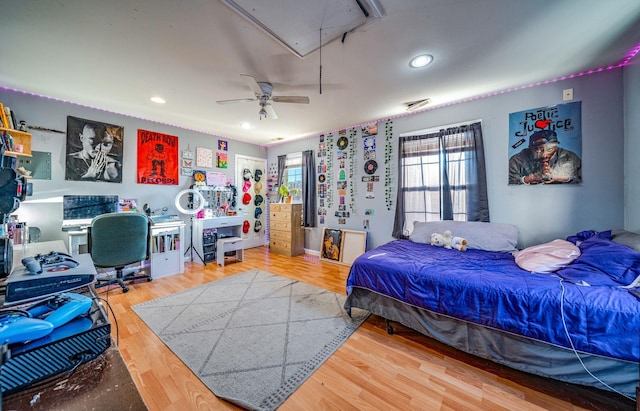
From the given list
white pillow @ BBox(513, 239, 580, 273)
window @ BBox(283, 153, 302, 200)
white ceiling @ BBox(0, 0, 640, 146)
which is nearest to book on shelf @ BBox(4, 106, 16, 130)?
white ceiling @ BBox(0, 0, 640, 146)

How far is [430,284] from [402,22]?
1.95m

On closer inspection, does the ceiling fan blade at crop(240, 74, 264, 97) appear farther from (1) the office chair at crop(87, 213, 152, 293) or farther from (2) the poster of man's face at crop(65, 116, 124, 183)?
(2) the poster of man's face at crop(65, 116, 124, 183)

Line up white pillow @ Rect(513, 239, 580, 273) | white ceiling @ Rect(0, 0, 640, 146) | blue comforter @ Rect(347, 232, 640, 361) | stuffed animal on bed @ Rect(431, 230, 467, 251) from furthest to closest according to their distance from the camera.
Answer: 1. stuffed animal on bed @ Rect(431, 230, 467, 251)
2. white pillow @ Rect(513, 239, 580, 273)
3. white ceiling @ Rect(0, 0, 640, 146)
4. blue comforter @ Rect(347, 232, 640, 361)

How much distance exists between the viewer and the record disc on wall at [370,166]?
151 inches

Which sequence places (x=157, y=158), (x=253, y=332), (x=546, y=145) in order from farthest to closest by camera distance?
(x=157, y=158) → (x=546, y=145) → (x=253, y=332)

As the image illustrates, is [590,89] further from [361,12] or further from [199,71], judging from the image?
[199,71]

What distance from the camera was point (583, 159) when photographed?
7.95 ft

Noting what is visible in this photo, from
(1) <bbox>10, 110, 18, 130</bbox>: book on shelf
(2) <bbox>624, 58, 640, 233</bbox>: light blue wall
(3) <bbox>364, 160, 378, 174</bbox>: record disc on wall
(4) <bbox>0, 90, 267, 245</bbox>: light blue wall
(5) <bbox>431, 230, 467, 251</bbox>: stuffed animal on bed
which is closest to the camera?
(2) <bbox>624, 58, 640, 233</bbox>: light blue wall

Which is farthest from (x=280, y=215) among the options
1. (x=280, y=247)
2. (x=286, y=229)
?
(x=280, y=247)

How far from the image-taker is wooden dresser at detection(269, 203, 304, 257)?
4617 mm

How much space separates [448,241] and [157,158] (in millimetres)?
4485

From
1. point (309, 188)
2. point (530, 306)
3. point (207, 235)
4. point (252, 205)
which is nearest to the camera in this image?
point (530, 306)

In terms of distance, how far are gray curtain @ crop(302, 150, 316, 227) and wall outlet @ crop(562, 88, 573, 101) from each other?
136 inches

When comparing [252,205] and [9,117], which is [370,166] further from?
[9,117]
